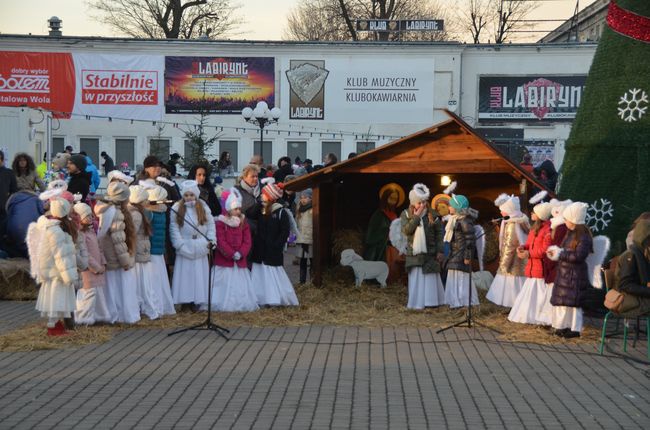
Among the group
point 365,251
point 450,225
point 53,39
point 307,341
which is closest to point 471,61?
point 53,39

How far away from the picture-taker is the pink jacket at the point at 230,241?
1433cm

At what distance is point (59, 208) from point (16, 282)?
4.57m

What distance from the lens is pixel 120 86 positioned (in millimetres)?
40406

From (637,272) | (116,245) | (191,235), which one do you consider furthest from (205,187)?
(637,272)

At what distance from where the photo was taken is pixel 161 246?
1377 cm

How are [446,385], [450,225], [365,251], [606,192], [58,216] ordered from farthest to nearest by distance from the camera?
[365,251], [450,225], [606,192], [58,216], [446,385]

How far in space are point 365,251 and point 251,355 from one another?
7017 millimetres

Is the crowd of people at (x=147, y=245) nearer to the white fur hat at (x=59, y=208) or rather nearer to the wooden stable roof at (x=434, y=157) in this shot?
the white fur hat at (x=59, y=208)

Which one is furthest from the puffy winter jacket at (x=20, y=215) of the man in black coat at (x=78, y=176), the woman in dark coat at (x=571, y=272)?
the woman in dark coat at (x=571, y=272)

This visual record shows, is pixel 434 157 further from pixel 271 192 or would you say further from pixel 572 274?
pixel 572 274

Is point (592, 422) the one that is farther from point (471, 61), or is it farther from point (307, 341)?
point (471, 61)

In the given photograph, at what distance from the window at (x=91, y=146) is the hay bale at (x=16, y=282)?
82.4 feet

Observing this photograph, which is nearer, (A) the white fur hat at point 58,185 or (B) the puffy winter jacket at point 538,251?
(A) the white fur hat at point 58,185

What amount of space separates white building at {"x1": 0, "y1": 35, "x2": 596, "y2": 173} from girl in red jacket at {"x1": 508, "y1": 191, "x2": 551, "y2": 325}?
Answer: 88.0ft
